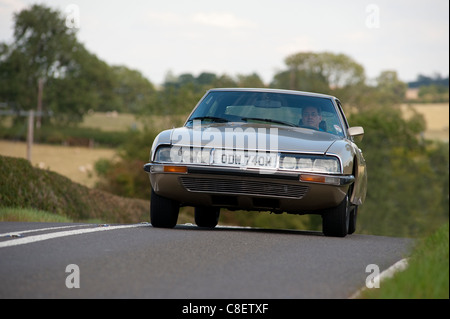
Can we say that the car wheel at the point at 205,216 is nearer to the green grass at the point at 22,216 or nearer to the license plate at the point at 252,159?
the green grass at the point at 22,216

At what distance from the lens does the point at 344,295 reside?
18.2 ft

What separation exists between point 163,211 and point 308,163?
71.9 inches

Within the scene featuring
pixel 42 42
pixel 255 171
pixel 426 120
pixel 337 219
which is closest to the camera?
pixel 255 171

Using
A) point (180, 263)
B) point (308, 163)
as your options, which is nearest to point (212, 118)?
point (308, 163)

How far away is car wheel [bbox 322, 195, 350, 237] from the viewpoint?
9523 mm

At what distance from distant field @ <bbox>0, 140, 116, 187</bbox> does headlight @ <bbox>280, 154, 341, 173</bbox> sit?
68596 millimetres

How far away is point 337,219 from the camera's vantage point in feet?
31.5

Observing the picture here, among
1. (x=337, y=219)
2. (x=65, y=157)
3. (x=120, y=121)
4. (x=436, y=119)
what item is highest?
(x=337, y=219)

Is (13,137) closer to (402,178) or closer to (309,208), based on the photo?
(402,178)

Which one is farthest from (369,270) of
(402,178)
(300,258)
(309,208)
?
(402,178)

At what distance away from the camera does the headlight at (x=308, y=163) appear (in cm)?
906

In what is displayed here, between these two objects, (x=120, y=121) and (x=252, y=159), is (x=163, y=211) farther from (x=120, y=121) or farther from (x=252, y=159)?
(x=120, y=121)

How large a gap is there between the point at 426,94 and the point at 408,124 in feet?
200

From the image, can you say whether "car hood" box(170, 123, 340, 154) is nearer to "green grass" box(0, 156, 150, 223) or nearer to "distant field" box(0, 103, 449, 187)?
"green grass" box(0, 156, 150, 223)
